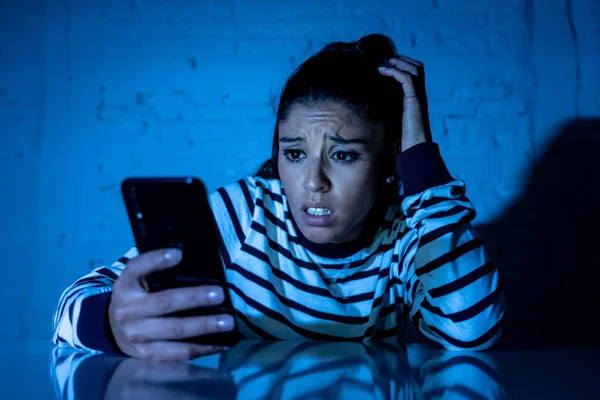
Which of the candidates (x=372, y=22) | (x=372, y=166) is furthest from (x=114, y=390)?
(x=372, y=22)

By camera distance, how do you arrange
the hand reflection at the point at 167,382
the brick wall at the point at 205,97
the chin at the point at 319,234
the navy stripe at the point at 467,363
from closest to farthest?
the hand reflection at the point at 167,382, the navy stripe at the point at 467,363, the chin at the point at 319,234, the brick wall at the point at 205,97

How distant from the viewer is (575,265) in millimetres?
1622

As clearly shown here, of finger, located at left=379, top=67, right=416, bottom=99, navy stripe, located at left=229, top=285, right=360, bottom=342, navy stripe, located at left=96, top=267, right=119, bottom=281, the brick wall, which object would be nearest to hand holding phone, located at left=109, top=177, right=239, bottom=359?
navy stripe, located at left=96, top=267, right=119, bottom=281

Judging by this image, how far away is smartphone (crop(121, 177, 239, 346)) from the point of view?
70cm

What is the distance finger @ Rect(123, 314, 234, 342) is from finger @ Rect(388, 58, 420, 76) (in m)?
0.71

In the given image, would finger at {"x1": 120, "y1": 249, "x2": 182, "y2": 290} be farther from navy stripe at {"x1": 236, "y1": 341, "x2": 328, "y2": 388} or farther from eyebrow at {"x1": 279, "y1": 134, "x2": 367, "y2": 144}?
eyebrow at {"x1": 279, "y1": 134, "x2": 367, "y2": 144}

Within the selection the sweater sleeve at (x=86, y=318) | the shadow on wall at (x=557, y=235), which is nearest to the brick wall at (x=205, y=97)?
the shadow on wall at (x=557, y=235)

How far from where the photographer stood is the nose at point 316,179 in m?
1.06

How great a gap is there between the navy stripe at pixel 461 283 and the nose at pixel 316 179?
0.99 ft

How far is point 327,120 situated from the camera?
3.54 feet

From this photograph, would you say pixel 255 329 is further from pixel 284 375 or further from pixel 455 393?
pixel 455 393

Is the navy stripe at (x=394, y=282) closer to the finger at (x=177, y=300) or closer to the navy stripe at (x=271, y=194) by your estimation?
the navy stripe at (x=271, y=194)

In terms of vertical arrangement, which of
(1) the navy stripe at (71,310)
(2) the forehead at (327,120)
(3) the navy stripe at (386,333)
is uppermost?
(2) the forehead at (327,120)

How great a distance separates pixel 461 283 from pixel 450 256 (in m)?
0.05
